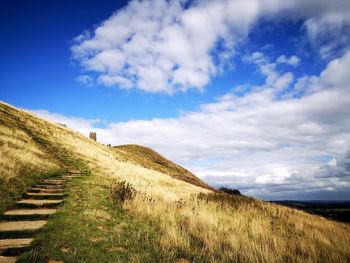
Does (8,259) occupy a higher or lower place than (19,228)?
lower

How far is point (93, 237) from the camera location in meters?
6.61

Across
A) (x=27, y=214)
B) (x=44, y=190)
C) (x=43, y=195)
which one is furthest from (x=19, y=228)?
(x=44, y=190)

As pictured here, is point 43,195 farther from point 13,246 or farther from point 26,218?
point 13,246

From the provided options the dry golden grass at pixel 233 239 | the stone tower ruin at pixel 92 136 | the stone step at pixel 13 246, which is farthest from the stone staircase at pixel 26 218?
the stone tower ruin at pixel 92 136

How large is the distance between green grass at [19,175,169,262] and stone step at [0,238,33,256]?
188 mm

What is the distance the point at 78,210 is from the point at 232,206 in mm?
7200

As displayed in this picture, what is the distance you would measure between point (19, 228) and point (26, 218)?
3.55 feet

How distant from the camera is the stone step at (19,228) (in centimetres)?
630

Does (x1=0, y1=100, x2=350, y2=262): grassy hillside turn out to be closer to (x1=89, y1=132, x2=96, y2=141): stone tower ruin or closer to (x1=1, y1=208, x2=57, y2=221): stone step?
(x1=1, y1=208, x2=57, y2=221): stone step

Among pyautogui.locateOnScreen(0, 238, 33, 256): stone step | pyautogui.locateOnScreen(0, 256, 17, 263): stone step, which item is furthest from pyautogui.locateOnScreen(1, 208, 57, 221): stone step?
pyautogui.locateOnScreen(0, 256, 17, 263): stone step

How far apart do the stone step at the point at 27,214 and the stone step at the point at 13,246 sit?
150 centimetres


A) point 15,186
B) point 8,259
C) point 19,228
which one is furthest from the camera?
point 15,186

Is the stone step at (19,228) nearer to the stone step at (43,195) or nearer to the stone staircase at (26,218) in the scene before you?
the stone staircase at (26,218)

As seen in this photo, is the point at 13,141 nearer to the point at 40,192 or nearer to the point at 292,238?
the point at 40,192
